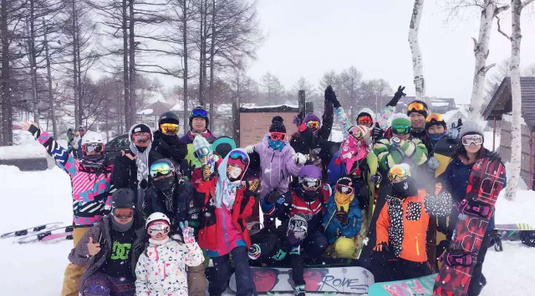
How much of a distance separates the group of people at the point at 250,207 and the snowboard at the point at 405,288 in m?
0.11

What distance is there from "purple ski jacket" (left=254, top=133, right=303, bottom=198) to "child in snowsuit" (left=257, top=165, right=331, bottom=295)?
25 cm

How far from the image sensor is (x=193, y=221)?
441 centimetres

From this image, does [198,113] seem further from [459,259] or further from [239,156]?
[459,259]

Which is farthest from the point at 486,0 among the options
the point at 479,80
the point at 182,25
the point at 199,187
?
the point at 182,25

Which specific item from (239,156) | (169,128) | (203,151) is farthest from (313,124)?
(169,128)

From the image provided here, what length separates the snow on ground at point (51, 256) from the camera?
4699 mm

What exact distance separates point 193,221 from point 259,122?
290 inches

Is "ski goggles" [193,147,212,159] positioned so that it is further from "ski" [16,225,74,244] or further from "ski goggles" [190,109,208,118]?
"ski" [16,225,74,244]

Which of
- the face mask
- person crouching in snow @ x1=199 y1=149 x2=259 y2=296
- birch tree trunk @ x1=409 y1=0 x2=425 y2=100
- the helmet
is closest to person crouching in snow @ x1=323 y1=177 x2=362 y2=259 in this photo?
the face mask

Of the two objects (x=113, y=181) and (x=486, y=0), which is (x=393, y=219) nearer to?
(x=113, y=181)

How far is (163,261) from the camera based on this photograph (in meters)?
3.84

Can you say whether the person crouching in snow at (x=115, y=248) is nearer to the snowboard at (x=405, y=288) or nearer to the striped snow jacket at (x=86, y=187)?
the striped snow jacket at (x=86, y=187)

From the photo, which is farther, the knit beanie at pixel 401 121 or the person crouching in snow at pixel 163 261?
the knit beanie at pixel 401 121

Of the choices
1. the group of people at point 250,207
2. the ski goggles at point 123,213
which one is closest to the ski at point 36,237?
the group of people at point 250,207
